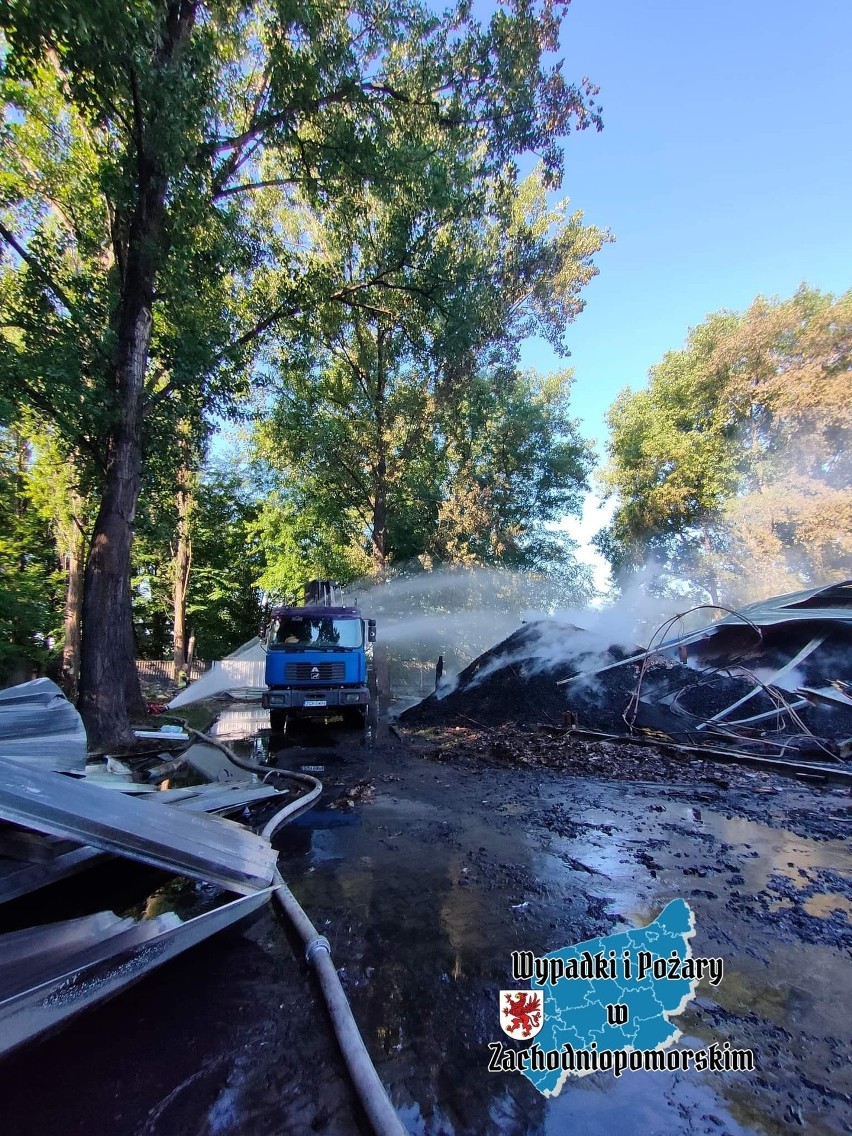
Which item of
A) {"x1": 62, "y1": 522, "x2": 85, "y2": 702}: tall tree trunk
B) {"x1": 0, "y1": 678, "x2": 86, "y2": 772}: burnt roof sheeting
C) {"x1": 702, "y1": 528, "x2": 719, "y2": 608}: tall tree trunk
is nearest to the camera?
{"x1": 0, "y1": 678, "x2": 86, "y2": 772}: burnt roof sheeting

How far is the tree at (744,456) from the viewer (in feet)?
72.9

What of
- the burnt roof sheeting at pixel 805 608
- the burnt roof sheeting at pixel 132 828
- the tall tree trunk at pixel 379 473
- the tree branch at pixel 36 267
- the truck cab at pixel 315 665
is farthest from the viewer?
the tall tree trunk at pixel 379 473

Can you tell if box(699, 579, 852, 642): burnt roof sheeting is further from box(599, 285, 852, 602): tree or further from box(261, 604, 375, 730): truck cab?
box(599, 285, 852, 602): tree

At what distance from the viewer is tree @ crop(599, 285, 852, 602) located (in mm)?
22234

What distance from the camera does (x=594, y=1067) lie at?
246cm

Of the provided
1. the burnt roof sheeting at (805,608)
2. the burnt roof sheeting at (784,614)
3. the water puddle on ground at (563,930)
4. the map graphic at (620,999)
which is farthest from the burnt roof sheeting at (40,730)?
the burnt roof sheeting at (805,608)

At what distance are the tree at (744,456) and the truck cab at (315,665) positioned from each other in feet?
64.4

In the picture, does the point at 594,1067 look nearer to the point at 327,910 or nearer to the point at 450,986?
the point at 450,986

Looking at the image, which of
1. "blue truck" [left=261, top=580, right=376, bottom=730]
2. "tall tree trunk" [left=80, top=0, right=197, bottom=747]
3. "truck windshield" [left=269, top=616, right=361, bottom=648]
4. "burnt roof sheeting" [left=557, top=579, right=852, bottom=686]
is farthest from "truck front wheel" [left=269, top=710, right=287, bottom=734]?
"burnt roof sheeting" [left=557, top=579, right=852, bottom=686]

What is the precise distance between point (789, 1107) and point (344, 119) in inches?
589

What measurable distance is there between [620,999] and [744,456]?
28128 millimetres

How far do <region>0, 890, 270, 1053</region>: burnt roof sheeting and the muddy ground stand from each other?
12cm

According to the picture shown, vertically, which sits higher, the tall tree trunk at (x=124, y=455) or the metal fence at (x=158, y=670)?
the tall tree trunk at (x=124, y=455)

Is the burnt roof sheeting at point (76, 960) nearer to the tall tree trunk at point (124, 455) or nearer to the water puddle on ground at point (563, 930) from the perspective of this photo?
the water puddle on ground at point (563, 930)
